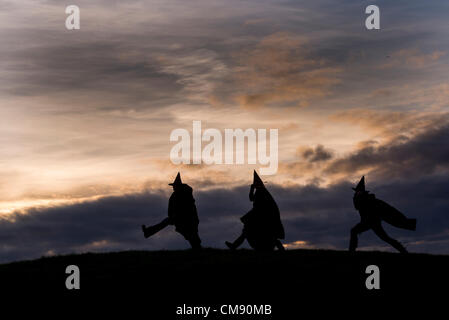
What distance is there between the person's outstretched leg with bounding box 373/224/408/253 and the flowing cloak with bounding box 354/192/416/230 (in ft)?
1.48

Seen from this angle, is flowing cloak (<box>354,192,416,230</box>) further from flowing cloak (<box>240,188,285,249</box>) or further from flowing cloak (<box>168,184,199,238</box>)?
flowing cloak (<box>168,184,199,238</box>)

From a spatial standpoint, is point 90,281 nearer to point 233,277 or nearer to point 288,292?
point 233,277

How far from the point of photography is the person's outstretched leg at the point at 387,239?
26312mm

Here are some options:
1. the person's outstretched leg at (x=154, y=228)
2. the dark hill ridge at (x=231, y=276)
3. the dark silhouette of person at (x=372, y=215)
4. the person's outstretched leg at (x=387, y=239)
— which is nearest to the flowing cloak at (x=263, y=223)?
the dark hill ridge at (x=231, y=276)

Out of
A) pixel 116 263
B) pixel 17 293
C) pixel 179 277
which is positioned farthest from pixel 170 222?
pixel 17 293

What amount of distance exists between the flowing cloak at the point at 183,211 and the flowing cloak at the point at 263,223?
2.28m

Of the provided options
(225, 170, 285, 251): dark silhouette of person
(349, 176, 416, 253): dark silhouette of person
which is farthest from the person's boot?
(349, 176, 416, 253): dark silhouette of person

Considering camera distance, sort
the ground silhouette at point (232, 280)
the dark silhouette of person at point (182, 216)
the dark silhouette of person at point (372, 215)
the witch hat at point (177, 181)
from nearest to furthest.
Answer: the ground silhouette at point (232, 280) → the dark silhouette of person at point (372, 215) → the dark silhouette of person at point (182, 216) → the witch hat at point (177, 181)

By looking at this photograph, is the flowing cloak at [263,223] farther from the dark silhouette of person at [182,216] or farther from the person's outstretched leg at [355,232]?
the person's outstretched leg at [355,232]

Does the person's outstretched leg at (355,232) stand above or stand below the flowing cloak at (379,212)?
below

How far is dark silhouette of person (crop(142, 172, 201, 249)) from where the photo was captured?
27.2m

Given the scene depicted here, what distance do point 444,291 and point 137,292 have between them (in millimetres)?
9809

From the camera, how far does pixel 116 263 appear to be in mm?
24375

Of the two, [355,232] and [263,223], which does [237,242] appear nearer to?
[263,223]
